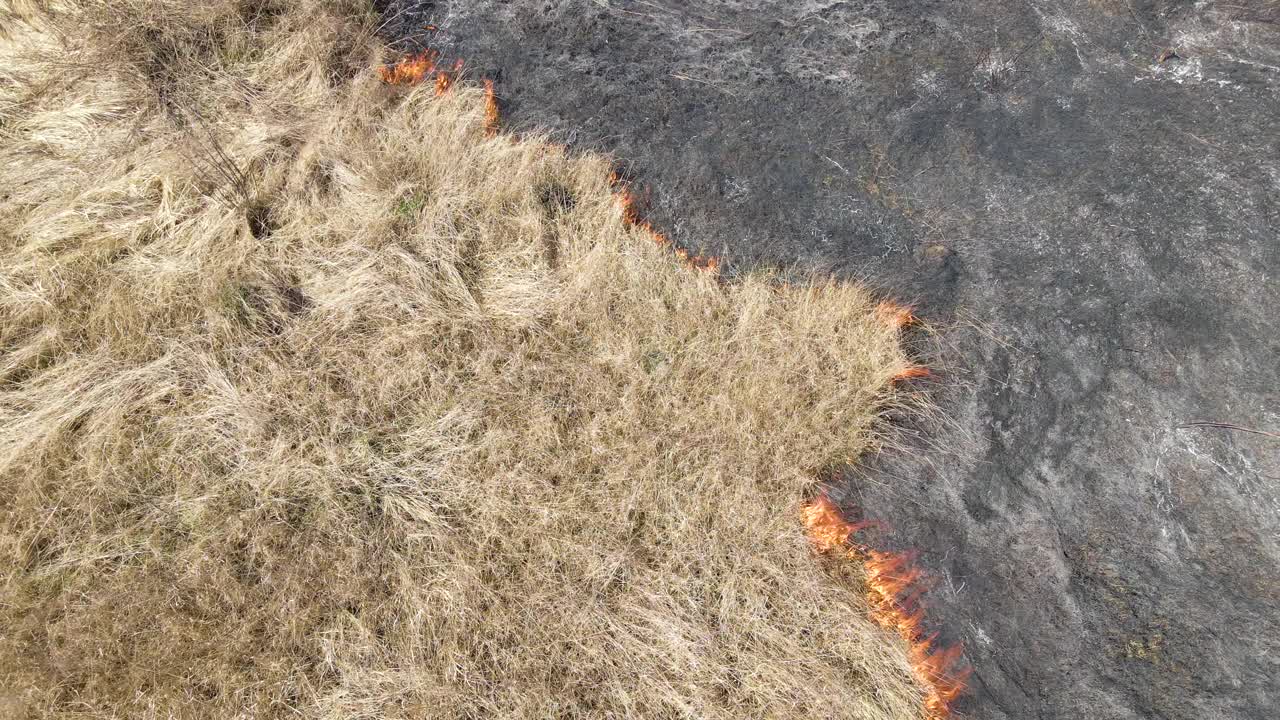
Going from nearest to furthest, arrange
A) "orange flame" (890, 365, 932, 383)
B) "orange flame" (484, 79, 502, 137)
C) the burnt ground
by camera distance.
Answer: the burnt ground < "orange flame" (890, 365, 932, 383) < "orange flame" (484, 79, 502, 137)

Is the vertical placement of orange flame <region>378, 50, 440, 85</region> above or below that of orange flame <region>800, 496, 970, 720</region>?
above

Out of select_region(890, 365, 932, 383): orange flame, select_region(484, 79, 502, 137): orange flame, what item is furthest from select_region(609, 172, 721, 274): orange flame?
select_region(890, 365, 932, 383): orange flame

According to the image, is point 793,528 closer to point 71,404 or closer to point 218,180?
point 71,404

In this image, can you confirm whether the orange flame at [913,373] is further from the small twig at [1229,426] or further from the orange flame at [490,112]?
the orange flame at [490,112]

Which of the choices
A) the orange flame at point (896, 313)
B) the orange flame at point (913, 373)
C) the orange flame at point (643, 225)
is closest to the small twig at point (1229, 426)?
the orange flame at point (913, 373)

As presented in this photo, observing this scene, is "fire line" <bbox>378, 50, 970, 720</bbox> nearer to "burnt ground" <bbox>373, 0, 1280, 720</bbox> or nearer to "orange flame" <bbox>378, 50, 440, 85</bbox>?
"burnt ground" <bbox>373, 0, 1280, 720</bbox>

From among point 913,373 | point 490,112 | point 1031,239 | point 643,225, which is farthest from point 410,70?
point 1031,239

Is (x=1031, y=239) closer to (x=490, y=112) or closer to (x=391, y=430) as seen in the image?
(x=490, y=112)
